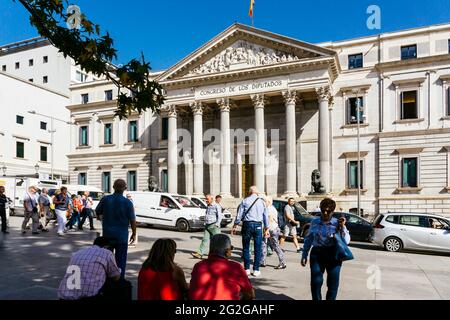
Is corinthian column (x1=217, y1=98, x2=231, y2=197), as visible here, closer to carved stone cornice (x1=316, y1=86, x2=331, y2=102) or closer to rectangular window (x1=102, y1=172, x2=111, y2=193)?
carved stone cornice (x1=316, y1=86, x2=331, y2=102)

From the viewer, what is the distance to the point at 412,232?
45.3ft

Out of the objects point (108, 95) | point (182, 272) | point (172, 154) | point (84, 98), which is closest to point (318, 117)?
point (172, 154)

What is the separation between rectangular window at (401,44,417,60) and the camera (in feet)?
97.5

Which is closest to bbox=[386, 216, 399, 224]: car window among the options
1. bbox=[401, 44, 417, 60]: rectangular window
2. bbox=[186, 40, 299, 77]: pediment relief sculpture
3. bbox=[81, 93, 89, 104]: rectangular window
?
bbox=[186, 40, 299, 77]: pediment relief sculpture

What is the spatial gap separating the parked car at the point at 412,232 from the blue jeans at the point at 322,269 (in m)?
9.60

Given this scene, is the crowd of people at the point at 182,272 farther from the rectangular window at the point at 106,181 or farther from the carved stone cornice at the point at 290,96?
the rectangular window at the point at 106,181

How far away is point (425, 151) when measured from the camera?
2828 centimetres

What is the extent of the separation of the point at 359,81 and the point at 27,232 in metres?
25.9

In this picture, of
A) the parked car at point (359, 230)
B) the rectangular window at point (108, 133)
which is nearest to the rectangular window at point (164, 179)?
the rectangular window at point (108, 133)

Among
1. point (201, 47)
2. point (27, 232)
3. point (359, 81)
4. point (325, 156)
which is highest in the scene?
point (201, 47)

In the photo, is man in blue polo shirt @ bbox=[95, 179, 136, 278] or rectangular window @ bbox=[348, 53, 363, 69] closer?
man in blue polo shirt @ bbox=[95, 179, 136, 278]

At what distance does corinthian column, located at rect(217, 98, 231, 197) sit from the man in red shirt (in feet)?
88.2
